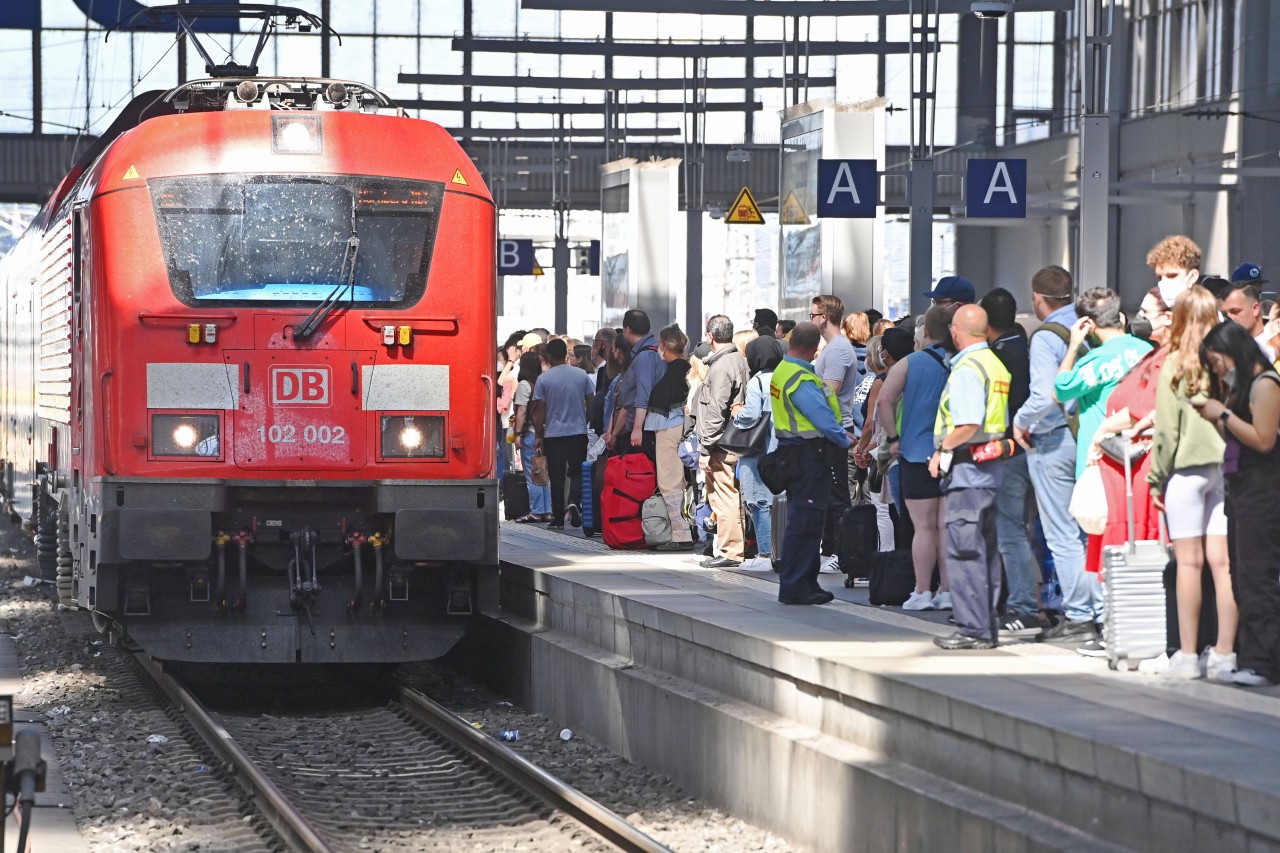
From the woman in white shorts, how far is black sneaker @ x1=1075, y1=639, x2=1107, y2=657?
0.72 meters

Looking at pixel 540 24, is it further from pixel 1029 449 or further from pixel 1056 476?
pixel 1056 476

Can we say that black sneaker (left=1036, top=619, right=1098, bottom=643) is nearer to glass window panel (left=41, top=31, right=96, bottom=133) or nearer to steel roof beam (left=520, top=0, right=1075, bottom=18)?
steel roof beam (left=520, top=0, right=1075, bottom=18)

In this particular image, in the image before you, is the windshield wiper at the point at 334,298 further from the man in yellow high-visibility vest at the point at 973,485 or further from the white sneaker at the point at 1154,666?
the white sneaker at the point at 1154,666

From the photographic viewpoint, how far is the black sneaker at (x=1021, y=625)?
9625 mm

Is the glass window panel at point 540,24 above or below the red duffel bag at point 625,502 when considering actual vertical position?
above

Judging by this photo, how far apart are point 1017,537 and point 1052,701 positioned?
276 centimetres

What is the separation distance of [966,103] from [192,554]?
38.5 metres

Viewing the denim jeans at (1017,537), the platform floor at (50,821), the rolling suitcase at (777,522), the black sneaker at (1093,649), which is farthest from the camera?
the rolling suitcase at (777,522)

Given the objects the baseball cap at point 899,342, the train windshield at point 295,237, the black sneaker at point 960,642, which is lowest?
the black sneaker at point 960,642

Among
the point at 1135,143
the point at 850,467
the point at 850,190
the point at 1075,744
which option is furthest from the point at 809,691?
the point at 1135,143

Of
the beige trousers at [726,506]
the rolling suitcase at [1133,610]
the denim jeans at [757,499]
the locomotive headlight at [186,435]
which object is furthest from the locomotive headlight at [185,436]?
the rolling suitcase at [1133,610]

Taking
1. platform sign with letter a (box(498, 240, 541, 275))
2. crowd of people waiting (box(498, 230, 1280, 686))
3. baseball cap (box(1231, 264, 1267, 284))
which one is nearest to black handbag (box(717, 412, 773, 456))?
crowd of people waiting (box(498, 230, 1280, 686))

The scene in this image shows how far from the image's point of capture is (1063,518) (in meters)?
9.44

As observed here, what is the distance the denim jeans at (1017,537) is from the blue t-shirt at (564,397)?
7.79 metres
